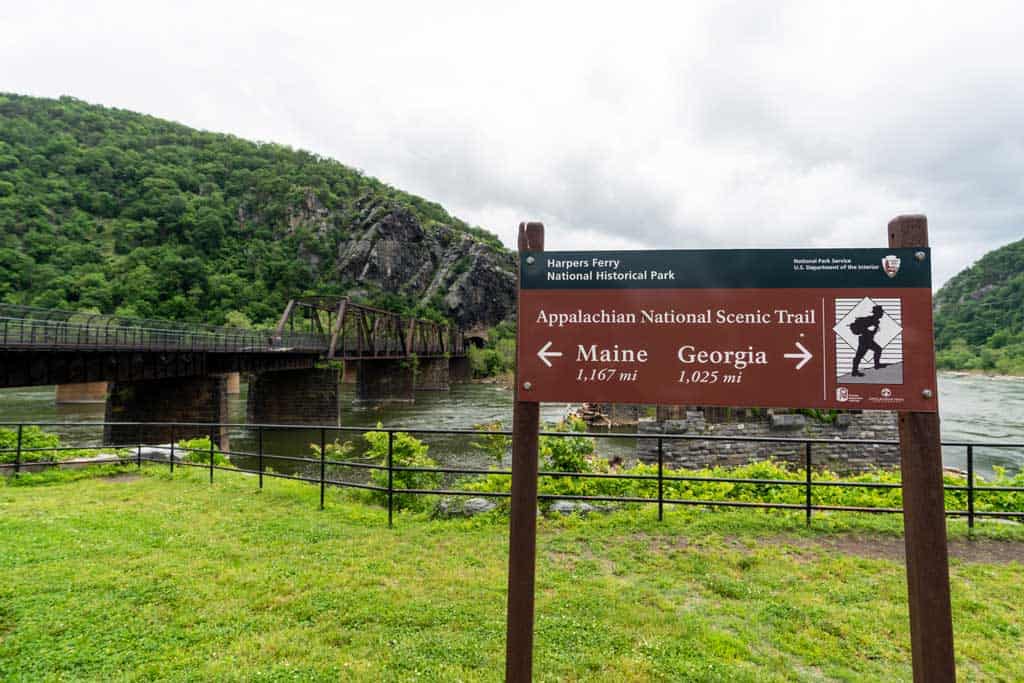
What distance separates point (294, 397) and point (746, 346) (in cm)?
4069

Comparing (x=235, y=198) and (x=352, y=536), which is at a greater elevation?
(x=235, y=198)

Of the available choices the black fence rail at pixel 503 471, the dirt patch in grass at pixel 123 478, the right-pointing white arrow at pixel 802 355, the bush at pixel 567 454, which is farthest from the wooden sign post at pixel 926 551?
the dirt patch in grass at pixel 123 478

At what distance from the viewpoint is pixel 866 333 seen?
2729mm

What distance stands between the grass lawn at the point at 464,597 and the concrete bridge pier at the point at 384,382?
4815cm

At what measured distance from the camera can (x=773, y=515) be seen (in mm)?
6895

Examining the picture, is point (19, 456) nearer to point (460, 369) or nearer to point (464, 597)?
point (464, 597)

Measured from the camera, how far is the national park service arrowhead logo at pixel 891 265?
8.91 ft

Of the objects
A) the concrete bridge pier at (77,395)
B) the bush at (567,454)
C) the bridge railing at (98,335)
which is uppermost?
the bridge railing at (98,335)

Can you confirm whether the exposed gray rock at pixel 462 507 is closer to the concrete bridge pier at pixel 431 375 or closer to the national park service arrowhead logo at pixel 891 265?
the national park service arrowhead logo at pixel 891 265

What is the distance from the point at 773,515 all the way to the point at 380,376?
52.6m

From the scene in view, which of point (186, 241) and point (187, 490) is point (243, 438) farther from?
point (186, 241)

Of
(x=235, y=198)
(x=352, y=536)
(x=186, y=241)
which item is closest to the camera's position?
(x=352, y=536)

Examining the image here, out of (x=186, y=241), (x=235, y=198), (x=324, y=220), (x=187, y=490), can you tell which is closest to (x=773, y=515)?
(x=187, y=490)

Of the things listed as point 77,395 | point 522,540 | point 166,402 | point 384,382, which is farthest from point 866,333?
point 77,395
